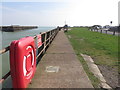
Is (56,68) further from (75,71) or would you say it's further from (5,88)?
(5,88)

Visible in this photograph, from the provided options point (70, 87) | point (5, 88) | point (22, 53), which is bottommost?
point (5, 88)

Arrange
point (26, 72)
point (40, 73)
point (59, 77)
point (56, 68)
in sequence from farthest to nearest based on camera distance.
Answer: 1. point (56, 68)
2. point (40, 73)
3. point (59, 77)
4. point (26, 72)

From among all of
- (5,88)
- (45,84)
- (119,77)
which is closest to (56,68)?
(45,84)

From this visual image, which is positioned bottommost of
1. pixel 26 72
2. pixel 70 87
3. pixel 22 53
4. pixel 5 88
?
pixel 5 88

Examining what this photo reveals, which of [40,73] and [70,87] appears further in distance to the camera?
[40,73]

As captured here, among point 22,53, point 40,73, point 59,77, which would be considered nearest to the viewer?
point 22,53

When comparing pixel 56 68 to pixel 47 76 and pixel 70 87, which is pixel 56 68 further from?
pixel 70 87

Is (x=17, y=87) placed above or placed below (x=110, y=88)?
above

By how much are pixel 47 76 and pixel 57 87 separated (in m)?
0.88

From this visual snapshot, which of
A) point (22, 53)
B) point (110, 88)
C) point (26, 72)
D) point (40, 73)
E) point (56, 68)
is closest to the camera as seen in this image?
point (22, 53)

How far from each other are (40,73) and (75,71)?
1.19m

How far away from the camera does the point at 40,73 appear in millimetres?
4859

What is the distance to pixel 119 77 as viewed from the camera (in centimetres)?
516

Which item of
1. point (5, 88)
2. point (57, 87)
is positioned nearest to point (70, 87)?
point (57, 87)
